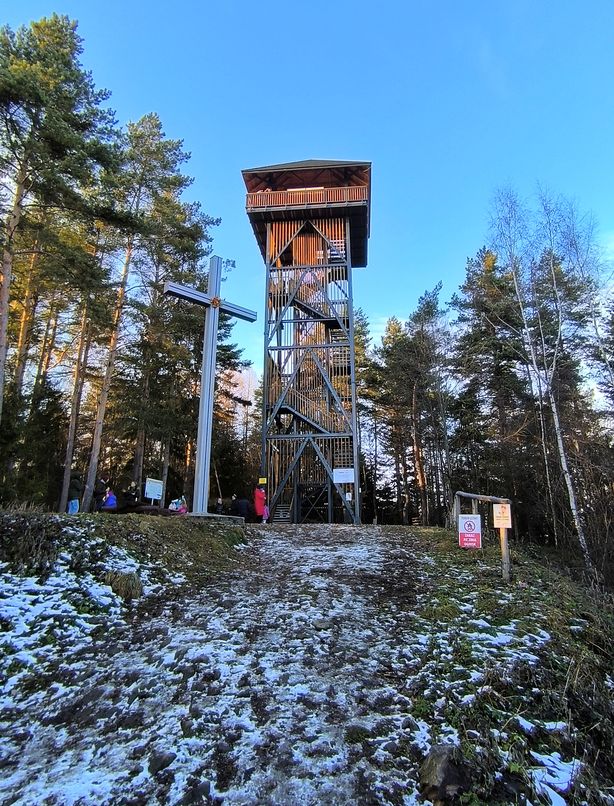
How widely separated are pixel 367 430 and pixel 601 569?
67.5ft

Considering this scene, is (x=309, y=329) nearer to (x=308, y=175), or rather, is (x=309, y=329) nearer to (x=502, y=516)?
(x=308, y=175)

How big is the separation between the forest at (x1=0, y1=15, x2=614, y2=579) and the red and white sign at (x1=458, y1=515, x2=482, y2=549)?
5.06 metres

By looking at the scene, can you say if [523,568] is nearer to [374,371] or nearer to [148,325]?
[148,325]

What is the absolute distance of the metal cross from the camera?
9.73 metres

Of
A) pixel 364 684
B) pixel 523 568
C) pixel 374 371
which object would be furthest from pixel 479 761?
pixel 374 371

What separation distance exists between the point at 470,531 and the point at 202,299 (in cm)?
742

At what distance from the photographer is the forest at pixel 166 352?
480 inches

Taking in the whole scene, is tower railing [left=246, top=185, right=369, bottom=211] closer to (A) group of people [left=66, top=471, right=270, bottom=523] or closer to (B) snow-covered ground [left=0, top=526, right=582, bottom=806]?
(A) group of people [left=66, top=471, right=270, bottom=523]

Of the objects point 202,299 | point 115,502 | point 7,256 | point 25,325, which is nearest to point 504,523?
point 202,299

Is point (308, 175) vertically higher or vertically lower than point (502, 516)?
higher

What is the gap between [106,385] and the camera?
15859 millimetres

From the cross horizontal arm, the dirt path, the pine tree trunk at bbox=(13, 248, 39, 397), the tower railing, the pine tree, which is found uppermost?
the tower railing

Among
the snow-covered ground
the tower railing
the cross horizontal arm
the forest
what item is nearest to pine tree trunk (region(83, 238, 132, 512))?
the forest

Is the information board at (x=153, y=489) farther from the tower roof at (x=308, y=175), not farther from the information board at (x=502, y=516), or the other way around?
the tower roof at (x=308, y=175)
